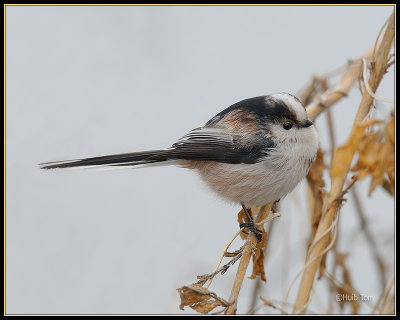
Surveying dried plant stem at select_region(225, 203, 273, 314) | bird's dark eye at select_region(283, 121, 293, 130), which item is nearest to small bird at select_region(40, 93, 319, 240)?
bird's dark eye at select_region(283, 121, 293, 130)

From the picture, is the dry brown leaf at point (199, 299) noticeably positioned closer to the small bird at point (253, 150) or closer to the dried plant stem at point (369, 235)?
the small bird at point (253, 150)

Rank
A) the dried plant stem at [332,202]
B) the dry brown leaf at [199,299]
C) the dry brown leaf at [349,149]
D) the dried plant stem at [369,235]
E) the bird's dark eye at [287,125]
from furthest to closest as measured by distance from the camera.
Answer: the dried plant stem at [369,235] → the bird's dark eye at [287,125] → the dried plant stem at [332,202] → the dry brown leaf at [199,299] → the dry brown leaf at [349,149]

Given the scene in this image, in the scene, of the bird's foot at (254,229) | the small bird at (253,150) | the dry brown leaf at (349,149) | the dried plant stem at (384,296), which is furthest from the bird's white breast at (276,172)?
the dry brown leaf at (349,149)

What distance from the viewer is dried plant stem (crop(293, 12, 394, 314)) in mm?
1916

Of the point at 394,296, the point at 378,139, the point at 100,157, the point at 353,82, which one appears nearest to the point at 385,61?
the point at 353,82

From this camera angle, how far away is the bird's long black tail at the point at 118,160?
2.42 metres

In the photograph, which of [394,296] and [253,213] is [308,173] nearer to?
[253,213]

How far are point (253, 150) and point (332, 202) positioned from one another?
652 mm

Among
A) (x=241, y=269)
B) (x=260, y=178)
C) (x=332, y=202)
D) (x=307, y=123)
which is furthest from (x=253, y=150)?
(x=241, y=269)

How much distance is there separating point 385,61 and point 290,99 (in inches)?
20.6

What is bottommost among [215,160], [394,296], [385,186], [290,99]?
[394,296]

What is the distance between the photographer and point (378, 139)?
4.96 ft

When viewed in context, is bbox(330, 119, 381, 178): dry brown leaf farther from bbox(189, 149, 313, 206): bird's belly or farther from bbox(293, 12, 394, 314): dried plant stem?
bbox(189, 149, 313, 206): bird's belly

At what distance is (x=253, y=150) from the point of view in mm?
2570
